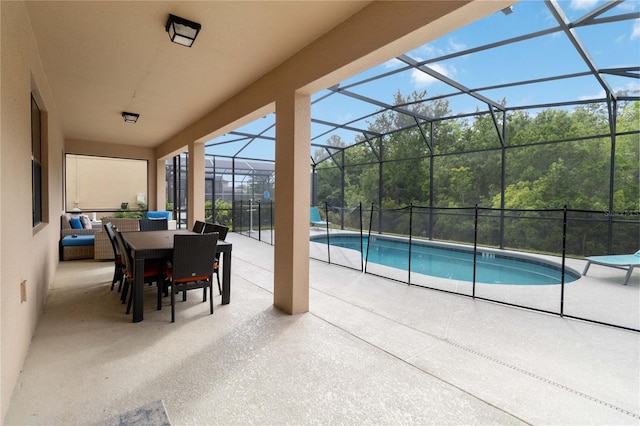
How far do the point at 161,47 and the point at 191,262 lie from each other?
6.91 feet

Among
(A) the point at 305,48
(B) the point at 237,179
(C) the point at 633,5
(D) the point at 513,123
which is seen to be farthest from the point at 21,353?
(D) the point at 513,123

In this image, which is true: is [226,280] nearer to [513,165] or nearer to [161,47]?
[161,47]

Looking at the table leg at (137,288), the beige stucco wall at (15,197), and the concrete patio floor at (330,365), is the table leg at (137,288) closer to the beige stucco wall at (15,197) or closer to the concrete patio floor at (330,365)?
the concrete patio floor at (330,365)

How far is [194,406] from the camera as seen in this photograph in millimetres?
1753

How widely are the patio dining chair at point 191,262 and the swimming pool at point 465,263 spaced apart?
4568 millimetres

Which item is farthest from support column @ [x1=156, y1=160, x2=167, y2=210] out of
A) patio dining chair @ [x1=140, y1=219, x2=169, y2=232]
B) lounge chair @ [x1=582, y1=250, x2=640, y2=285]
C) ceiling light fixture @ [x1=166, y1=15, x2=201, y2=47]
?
lounge chair @ [x1=582, y1=250, x2=640, y2=285]

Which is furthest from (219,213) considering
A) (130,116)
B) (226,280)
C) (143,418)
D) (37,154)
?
(143,418)

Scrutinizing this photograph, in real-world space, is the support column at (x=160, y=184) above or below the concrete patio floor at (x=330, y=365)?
above

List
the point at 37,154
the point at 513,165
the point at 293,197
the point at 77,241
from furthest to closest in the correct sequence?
the point at 513,165
the point at 77,241
the point at 37,154
the point at 293,197

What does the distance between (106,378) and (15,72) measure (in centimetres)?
212

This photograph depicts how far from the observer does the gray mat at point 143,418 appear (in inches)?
62.9

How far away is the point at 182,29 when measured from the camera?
8.12ft

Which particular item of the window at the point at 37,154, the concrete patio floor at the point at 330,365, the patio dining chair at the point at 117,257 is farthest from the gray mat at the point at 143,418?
the window at the point at 37,154

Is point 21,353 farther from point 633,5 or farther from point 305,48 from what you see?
point 633,5
